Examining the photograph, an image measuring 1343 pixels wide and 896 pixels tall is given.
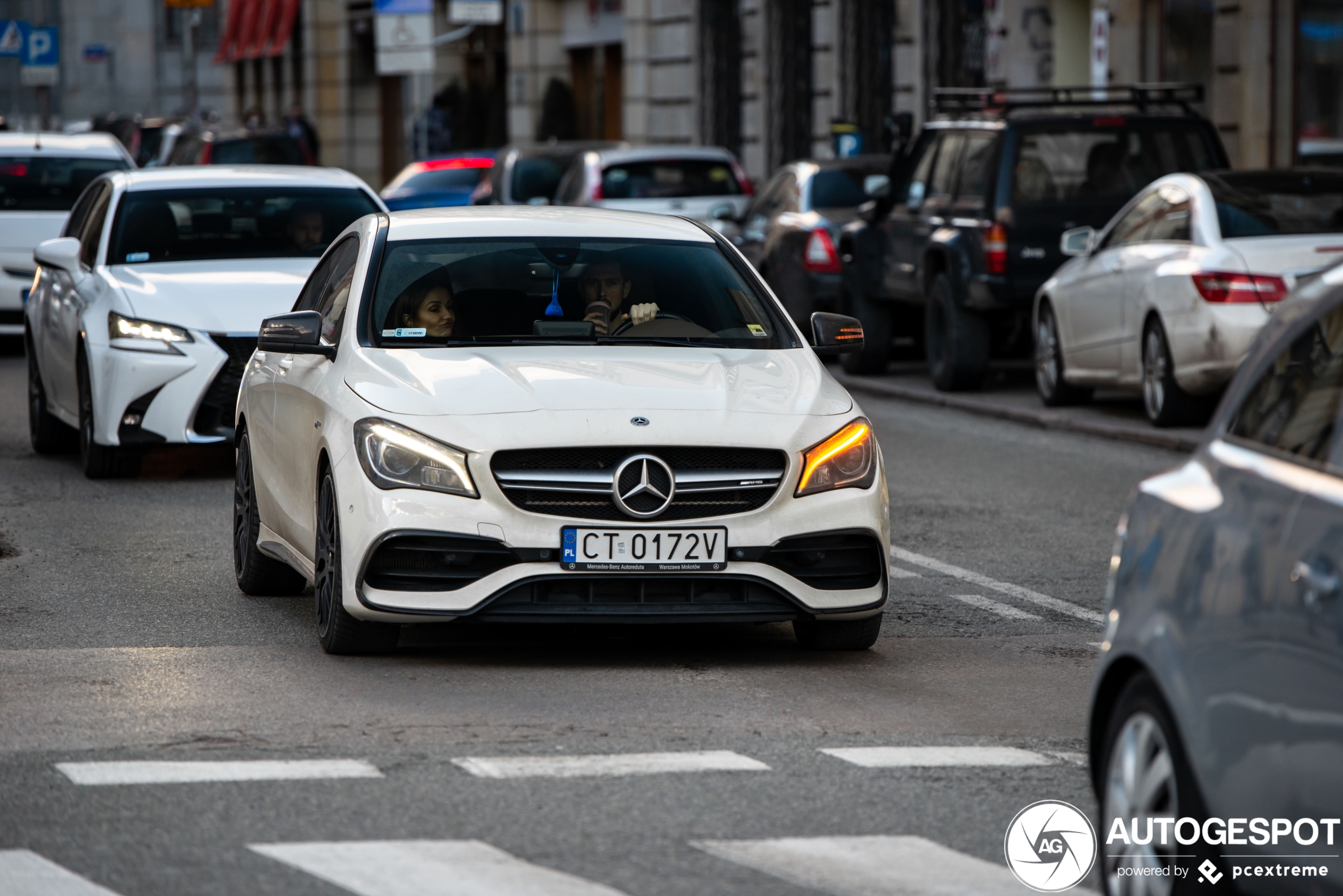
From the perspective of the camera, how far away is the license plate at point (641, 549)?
7.20m

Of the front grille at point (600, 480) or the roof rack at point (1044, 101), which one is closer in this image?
the front grille at point (600, 480)

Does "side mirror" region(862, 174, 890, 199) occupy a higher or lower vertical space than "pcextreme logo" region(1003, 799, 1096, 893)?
higher

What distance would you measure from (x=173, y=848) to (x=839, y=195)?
16230 mm

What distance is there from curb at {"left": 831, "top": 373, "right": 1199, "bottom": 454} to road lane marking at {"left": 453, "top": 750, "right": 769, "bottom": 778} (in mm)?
6986

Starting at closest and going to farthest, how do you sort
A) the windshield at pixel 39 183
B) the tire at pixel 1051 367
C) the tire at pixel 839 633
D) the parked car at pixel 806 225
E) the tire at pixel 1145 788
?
the tire at pixel 1145 788 < the tire at pixel 839 633 < the tire at pixel 1051 367 < the parked car at pixel 806 225 < the windshield at pixel 39 183

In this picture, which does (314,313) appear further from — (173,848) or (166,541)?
(173,848)

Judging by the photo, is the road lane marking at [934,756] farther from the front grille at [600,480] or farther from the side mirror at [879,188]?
the side mirror at [879,188]

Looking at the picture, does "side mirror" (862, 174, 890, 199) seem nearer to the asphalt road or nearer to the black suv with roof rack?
the black suv with roof rack

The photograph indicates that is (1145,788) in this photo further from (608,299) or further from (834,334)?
(834,334)

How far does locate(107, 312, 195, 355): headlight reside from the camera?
480 inches

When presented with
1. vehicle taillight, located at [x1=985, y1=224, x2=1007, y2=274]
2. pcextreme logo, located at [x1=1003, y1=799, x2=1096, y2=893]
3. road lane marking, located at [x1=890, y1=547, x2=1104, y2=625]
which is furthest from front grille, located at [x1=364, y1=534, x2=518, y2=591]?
vehicle taillight, located at [x1=985, y1=224, x2=1007, y2=274]

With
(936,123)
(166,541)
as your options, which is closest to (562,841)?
(166,541)

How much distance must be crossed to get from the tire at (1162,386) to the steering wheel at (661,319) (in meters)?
6.79

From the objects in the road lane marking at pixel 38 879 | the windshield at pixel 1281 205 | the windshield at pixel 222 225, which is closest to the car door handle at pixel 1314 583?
the road lane marking at pixel 38 879
